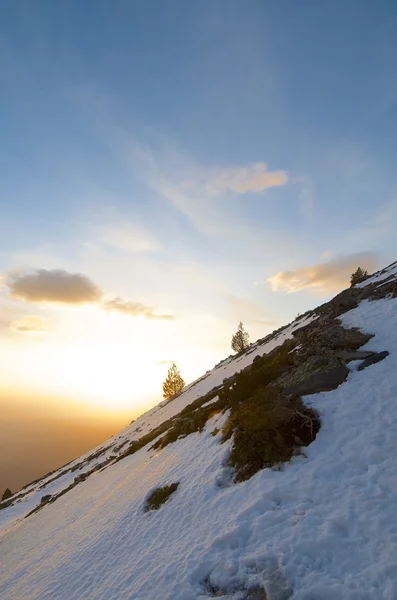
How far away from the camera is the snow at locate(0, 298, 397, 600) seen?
24.6 ft

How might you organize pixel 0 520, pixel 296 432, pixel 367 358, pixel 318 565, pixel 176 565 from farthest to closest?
pixel 0 520, pixel 367 358, pixel 296 432, pixel 176 565, pixel 318 565

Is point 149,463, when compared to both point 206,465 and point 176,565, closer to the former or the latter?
point 206,465

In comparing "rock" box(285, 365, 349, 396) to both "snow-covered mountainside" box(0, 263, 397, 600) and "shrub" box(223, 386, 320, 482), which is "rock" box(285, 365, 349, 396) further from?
"shrub" box(223, 386, 320, 482)

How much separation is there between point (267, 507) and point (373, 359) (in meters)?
9.06

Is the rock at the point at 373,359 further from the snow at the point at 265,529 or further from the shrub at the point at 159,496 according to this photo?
the shrub at the point at 159,496

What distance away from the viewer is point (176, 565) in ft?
30.5

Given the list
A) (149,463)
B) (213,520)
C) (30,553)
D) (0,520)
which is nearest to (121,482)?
(149,463)

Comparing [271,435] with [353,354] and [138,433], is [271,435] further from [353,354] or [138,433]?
[138,433]

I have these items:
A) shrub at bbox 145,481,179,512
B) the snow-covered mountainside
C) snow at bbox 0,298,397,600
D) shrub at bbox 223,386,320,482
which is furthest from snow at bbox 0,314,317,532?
shrub at bbox 145,481,179,512

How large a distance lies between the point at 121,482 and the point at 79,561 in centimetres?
871

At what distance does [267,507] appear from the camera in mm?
9852

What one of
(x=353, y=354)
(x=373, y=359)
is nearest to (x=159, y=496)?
(x=353, y=354)

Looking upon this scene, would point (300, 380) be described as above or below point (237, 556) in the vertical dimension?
above

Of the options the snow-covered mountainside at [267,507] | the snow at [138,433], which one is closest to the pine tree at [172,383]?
the snow at [138,433]
